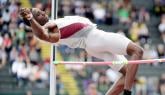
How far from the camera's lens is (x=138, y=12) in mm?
19109

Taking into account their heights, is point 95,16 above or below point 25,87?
above

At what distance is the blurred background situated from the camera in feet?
51.5

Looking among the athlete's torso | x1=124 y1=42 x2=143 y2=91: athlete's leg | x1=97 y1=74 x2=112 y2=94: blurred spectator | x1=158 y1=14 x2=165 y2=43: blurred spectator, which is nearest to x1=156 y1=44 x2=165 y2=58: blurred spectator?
x1=158 y1=14 x2=165 y2=43: blurred spectator

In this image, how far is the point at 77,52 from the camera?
1686 cm

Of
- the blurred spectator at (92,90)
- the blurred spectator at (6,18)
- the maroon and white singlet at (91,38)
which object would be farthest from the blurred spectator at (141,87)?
the maroon and white singlet at (91,38)

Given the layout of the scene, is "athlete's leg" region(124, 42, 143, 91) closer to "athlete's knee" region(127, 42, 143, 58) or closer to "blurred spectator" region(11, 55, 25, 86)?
"athlete's knee" region(127, 42, 143, 58)

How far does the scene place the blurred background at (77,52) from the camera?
1570 centimetres

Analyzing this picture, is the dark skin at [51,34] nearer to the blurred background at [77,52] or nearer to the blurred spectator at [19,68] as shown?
the blurred background at [77,52]

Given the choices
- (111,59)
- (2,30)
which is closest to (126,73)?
(111,59)

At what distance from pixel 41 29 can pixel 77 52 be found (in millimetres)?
8852

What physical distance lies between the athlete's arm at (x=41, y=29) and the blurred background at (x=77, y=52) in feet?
22.0

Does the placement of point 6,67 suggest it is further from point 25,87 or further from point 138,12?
point 138,12

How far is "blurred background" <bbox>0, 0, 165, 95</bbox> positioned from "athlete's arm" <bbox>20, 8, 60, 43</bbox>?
22.0 feet

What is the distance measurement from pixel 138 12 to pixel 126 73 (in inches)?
430
